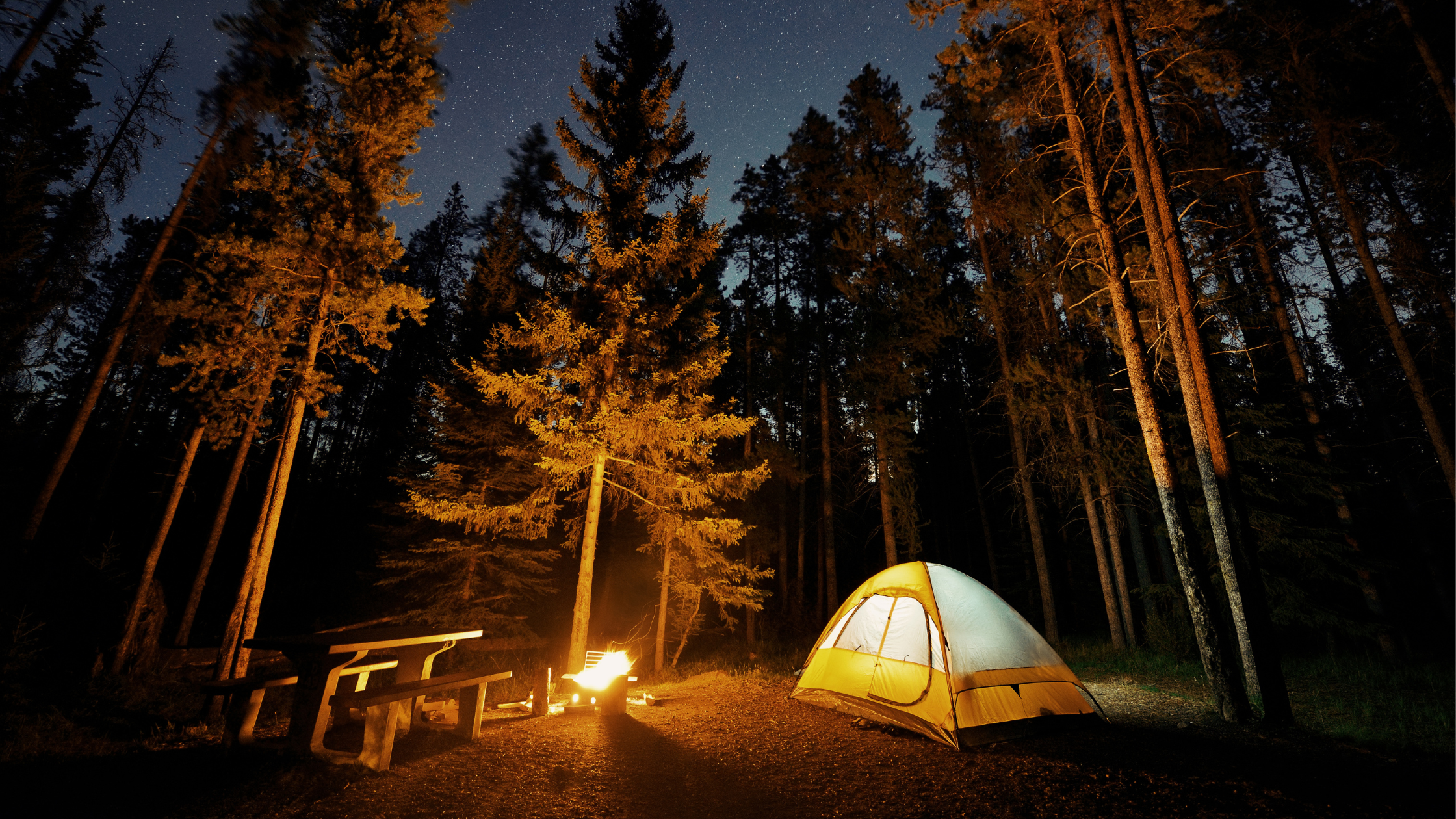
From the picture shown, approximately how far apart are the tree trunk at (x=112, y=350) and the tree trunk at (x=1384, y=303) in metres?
24.7

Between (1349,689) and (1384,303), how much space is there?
823 centimetres

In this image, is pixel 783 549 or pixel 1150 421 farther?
pixel 783 549

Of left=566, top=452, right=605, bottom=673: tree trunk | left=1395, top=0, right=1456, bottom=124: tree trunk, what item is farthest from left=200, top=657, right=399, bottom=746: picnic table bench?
left=1395, top=0, right=1456, bottom=124: tree trunk

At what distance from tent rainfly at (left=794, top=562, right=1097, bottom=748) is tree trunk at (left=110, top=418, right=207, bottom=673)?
502 inches

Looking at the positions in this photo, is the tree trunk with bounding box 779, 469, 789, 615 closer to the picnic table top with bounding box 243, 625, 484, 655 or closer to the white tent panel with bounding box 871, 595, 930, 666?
the white tent panel with bounding box 871, 595, 930, 666

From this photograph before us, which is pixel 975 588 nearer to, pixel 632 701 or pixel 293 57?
pixel 632 701

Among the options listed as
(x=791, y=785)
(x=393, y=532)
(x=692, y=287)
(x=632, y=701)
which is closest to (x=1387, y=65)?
(x=692, y=287)

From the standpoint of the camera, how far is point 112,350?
11.2 m

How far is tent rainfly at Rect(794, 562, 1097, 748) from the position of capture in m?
6.33

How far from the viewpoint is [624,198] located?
11.0m

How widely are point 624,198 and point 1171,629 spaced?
52.7 ft

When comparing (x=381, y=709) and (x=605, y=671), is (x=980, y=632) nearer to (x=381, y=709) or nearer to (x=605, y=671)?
(x=605, y=671)

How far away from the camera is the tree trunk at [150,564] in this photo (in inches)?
421

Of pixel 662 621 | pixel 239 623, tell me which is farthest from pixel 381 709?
pixel 662 621
